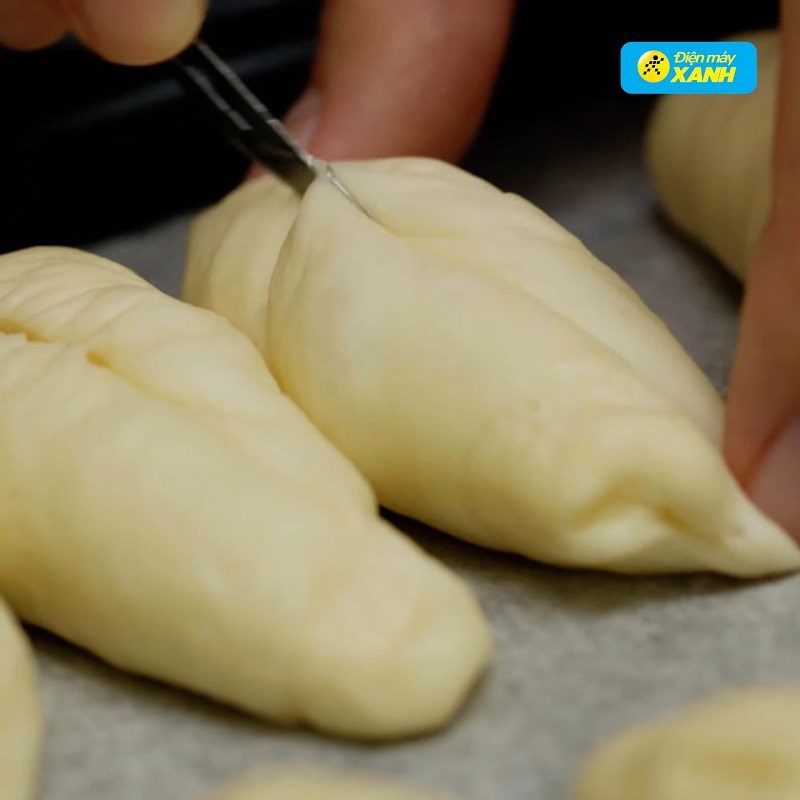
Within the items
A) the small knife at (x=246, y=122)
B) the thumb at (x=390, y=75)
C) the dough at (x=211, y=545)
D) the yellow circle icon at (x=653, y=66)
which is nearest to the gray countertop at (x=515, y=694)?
the dough at (x=211, y=545)

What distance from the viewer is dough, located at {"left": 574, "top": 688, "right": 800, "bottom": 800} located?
2.26 ft

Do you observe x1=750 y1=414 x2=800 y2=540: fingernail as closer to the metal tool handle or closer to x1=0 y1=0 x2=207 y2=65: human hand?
the metal tool handle

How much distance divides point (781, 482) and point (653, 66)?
73 cm

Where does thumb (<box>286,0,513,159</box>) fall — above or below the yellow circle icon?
above

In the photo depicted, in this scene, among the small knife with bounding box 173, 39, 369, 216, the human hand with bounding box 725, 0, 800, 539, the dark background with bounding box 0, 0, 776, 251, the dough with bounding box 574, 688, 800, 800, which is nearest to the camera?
the dough with bounding box 574, 688, 800, 800

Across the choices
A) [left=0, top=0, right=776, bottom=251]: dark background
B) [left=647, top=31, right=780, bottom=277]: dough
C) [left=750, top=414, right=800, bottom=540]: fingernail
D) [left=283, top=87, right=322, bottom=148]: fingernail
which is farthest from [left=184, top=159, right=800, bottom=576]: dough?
[left=0, top=0, right=776, bottom=251]: dark background

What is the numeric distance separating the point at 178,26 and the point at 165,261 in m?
0.40

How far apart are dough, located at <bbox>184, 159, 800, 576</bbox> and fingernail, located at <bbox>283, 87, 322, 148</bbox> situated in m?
0.28

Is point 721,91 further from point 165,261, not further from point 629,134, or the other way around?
point 165,261

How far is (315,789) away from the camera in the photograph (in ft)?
2.36

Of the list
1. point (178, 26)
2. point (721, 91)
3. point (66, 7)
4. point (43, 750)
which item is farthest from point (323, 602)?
point (721, 91)

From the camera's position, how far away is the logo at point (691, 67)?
58.0 inches

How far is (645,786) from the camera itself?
2.31ft

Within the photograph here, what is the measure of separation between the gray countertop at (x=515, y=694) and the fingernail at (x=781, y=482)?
2.1 inches
